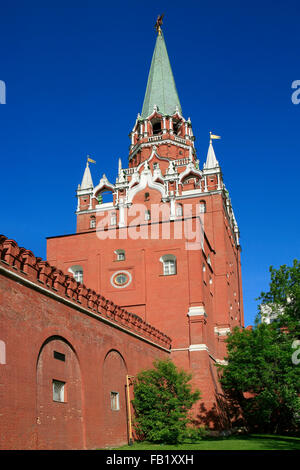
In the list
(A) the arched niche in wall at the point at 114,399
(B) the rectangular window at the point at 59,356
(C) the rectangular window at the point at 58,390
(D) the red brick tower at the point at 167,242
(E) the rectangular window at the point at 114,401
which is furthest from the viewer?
(D) the red brick tower at the point at 167,242

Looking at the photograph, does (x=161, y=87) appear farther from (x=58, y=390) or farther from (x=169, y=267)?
(x=58, y=390)

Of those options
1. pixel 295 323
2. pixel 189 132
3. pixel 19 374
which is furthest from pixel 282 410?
pixel 189 132

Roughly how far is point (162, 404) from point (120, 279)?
1216 cm

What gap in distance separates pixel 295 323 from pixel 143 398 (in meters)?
9.74

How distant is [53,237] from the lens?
122ft

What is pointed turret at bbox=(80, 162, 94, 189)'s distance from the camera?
52.6m

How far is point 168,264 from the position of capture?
34.8 m

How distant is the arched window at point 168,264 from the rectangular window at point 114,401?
40.3ft

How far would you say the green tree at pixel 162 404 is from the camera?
76.7ft

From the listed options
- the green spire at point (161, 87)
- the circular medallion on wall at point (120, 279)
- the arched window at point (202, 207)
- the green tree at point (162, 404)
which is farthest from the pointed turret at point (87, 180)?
the green tree at point (162, 404)

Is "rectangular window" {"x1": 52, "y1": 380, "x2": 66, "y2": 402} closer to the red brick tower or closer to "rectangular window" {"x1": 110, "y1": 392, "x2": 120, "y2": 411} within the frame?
"rectangular window" {"x1": 110, "y1": 392, "x2": 120, "y2": 411}

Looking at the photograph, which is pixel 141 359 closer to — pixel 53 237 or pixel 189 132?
pixel 53 237

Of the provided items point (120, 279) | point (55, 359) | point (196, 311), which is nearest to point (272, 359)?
point (196, 311)

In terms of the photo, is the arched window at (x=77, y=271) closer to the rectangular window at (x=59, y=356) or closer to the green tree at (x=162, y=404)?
the green tree at (x=162, y=404)
